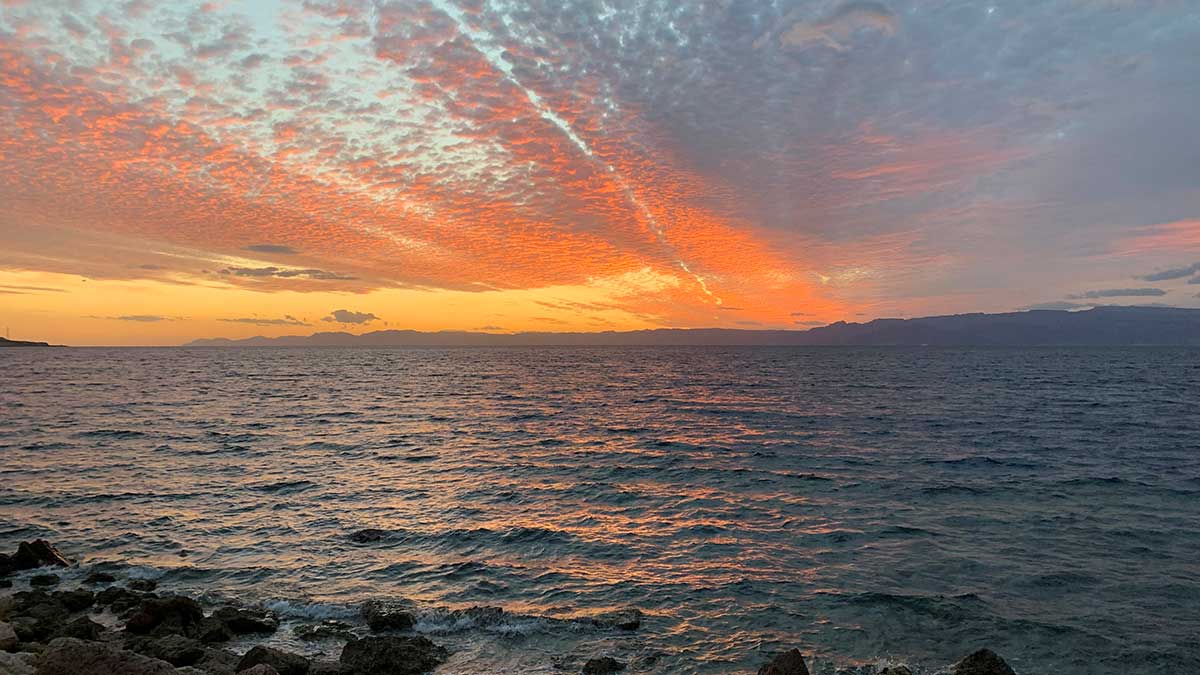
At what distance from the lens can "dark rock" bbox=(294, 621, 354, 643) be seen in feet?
48.1

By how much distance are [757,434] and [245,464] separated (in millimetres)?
32385

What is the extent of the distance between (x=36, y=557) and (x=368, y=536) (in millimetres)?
9595

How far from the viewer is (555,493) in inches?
1135

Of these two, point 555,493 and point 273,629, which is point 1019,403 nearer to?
point 555,493

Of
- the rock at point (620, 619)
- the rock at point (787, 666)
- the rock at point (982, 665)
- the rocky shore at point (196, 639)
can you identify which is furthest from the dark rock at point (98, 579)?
the rock at point (982, 665)

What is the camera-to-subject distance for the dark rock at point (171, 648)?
12.8m

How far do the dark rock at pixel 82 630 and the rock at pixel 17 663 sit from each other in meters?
1.81

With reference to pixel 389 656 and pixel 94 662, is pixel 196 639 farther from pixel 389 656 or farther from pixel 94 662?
pixel 389 656

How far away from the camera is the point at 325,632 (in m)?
14.9

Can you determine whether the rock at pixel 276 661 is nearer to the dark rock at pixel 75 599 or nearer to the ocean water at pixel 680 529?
the ocean water at pixel 680 529

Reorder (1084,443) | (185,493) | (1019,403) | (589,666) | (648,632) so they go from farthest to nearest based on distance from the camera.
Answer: (1019,403), (1084,443), (185,493), (648,632), (589,666)

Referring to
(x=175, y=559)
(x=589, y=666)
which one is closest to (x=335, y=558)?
(x=175, y=559)

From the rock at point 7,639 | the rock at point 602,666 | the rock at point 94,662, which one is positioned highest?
the rock at point 94,662

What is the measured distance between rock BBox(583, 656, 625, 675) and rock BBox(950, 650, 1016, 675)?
22.0 feet
